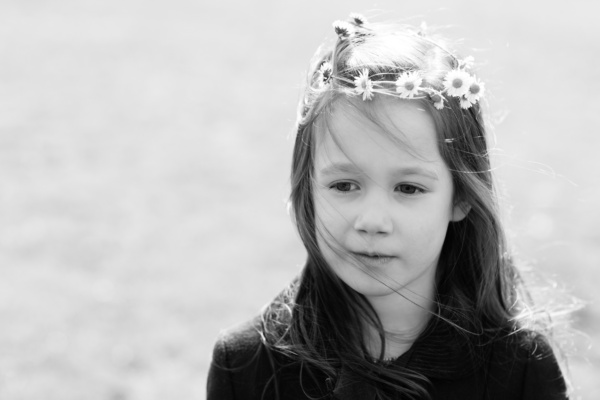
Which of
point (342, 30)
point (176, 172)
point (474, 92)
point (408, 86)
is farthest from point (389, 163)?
point (176, 172)

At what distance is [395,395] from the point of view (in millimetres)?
2131

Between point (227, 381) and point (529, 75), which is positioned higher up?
point (529, 75)

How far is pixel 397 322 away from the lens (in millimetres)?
2227

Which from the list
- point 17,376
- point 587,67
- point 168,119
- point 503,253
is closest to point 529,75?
point 587,67

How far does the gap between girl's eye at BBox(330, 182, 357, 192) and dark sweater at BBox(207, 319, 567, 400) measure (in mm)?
431

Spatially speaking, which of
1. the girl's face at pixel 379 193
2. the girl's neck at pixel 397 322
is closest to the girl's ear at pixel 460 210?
the girl's face at pixel 379 193

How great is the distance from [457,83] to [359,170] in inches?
12.8

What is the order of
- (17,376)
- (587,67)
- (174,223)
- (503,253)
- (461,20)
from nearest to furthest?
(503,253), (17,376), (174,223), (587,67), (461,20)

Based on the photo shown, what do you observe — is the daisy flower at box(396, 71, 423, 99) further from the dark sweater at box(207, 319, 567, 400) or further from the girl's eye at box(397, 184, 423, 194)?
the dark sweater at box(207, 319, 567, 400)

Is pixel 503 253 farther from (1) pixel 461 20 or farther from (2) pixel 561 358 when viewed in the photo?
(1) pixel 461 20

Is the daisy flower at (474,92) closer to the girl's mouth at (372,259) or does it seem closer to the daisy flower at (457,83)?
the daisy flower at (457,83)

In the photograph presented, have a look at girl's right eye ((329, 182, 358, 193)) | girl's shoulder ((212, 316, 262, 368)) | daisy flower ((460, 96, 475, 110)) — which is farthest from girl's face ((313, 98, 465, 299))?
girl's shoulder ((212, 316, 262, 368))

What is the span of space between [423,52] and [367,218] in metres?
0.46

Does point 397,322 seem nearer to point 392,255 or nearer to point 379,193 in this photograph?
point 392,255
